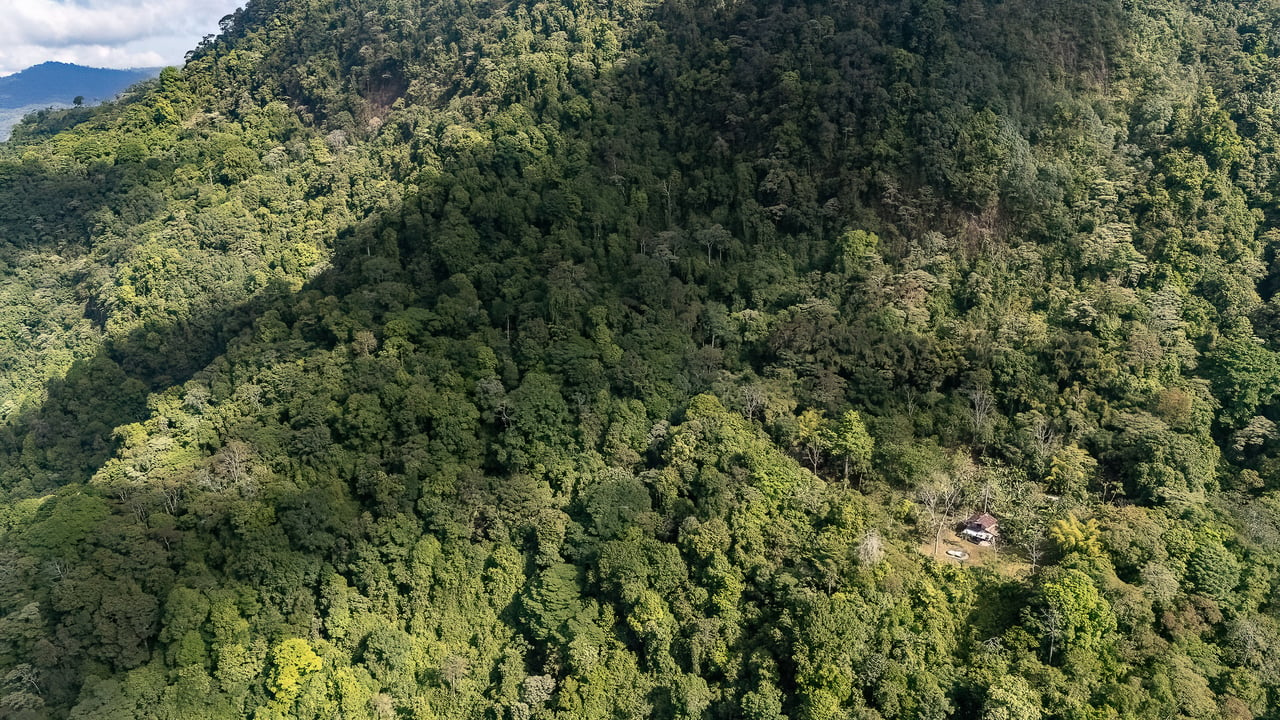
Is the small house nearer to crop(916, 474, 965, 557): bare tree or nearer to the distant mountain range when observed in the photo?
crop(916, 474, 965, 557): bare tree

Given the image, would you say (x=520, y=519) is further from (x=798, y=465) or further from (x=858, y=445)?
(x=858, y=445)

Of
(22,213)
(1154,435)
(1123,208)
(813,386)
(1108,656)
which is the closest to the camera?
(1108,656)

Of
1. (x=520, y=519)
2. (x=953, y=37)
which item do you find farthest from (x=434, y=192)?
(x=953, y=37)

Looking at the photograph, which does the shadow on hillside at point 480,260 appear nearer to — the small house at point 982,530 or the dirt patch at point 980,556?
the dirt patch at point 980,556

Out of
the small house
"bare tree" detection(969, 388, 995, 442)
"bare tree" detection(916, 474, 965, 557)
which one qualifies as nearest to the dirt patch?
the small house

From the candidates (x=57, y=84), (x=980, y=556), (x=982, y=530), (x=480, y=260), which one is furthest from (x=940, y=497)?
(x=57, y=84)

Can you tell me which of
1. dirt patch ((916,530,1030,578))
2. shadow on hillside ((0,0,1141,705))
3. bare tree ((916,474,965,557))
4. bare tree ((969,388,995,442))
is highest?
shadow on hillside ((0,0,1141,705))

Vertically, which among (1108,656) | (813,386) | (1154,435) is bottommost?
(1108,656)
